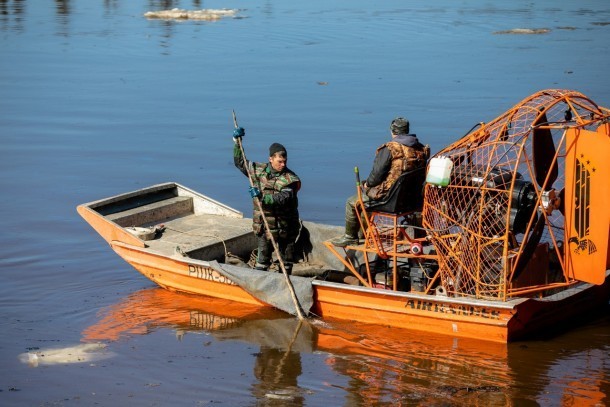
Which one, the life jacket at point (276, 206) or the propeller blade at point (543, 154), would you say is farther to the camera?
the life jacket at point (276, 206)

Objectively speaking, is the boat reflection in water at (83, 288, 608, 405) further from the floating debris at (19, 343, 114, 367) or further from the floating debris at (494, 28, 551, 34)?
the floating debris at (494, 28, 551, 34)

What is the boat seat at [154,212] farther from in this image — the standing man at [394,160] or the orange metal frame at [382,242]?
the standing man at [394,160]

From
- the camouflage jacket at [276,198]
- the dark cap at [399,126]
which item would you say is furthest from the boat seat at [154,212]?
the dark cap at [399,126]

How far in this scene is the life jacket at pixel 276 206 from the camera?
11.1m

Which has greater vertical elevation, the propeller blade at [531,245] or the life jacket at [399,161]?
the life jacket at [399,161]

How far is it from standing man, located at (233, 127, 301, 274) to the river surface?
72cm

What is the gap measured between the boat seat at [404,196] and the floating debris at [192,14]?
1091 inches

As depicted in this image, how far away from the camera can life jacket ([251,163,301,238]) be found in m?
11.1

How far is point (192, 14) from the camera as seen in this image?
123ft

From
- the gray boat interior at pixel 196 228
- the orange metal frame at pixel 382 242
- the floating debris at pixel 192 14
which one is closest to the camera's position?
the orange metal frame at pixel 382 242

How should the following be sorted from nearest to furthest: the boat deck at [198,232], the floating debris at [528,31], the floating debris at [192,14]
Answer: the boat deck at [198,232]
the floating debris at [528,31]
the floating debris at [192,14]

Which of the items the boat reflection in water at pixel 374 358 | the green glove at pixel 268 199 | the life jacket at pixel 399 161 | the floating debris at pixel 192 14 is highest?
the floating debris at pixel 192 14

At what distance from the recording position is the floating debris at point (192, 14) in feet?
123

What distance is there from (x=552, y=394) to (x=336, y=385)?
6.23 ft
